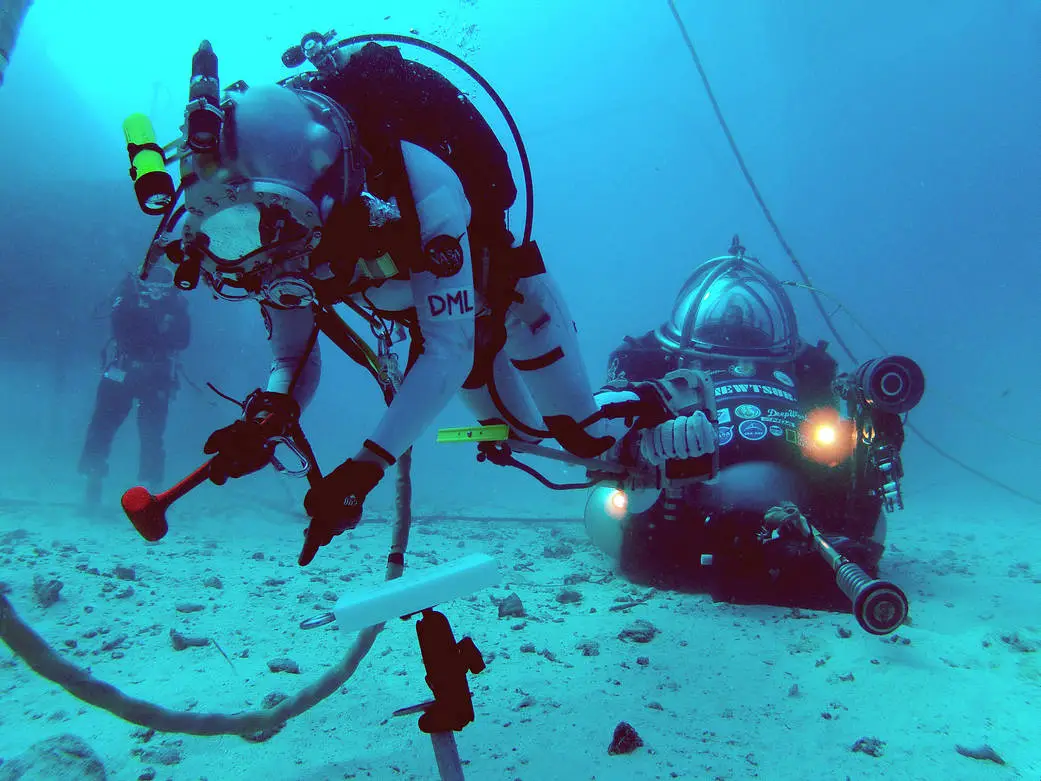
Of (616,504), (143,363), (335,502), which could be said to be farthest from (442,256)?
(143,363)

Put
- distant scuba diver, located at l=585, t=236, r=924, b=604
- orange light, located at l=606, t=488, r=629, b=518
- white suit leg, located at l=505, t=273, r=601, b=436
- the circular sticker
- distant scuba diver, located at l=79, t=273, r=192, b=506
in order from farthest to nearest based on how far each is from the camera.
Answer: distant scuba diver, located at l=79, t=273, r=192, b=506, orange light, located at l=606, t=488, r=629, b=518, the circular sticker, distant scuba diver, located at l=585, t=236, r=924, b=604, white suit leg, located at l=505, t=273, r=601, b=436

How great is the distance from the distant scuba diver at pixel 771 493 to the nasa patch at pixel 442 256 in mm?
1881

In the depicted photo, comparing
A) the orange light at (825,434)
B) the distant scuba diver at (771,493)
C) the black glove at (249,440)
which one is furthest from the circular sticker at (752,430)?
the black glove at (249,440)

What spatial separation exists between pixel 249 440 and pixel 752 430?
12.4ft

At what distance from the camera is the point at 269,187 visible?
1.77 metres

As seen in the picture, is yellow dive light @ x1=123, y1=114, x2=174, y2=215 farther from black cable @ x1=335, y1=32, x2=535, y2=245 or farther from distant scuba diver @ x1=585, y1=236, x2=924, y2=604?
distant scuba diver @ x1=585, y1=236, x2=924, y2=604

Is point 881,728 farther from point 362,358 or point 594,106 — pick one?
point 594,106

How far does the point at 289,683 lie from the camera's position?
2857 millimetres

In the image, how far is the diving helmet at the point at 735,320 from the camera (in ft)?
19.0

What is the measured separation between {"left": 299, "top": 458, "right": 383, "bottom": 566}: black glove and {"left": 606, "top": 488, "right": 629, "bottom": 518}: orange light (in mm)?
3076

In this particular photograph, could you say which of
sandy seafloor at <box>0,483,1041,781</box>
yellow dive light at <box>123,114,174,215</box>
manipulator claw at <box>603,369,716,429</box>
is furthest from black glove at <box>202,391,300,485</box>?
manipulator claw at <box>603,369,716,429</box>

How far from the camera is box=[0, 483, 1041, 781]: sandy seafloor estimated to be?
222 centimetres

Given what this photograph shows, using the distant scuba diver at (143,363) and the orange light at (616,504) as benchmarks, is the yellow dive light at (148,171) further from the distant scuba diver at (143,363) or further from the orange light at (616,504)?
the distant scuba diver at (143,363)

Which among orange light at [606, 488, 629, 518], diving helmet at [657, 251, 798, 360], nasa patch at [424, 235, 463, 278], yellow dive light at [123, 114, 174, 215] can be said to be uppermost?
diving helmet at [657, 251, 798, 360]
